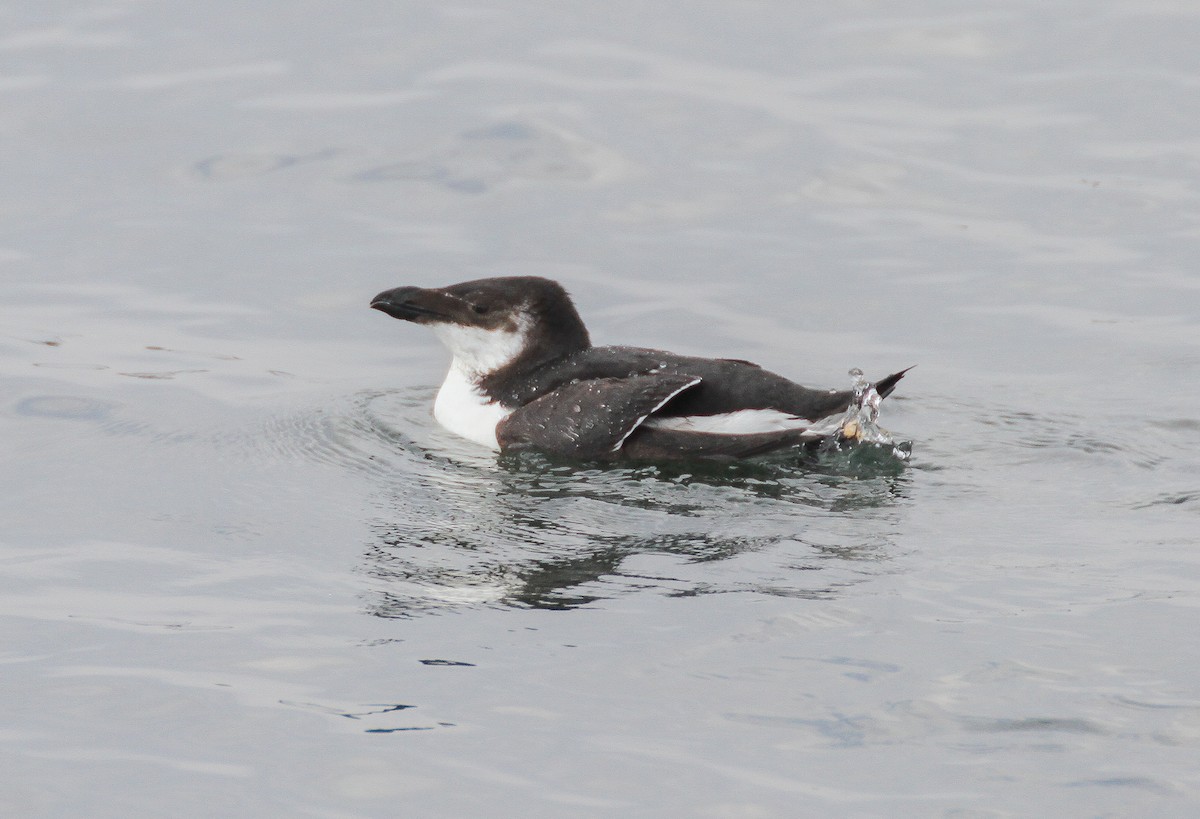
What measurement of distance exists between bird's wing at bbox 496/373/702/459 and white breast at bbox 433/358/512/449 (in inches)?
9.6

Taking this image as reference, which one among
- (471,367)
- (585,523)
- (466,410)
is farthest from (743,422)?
(471,367)

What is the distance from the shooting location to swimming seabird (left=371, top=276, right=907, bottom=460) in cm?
669

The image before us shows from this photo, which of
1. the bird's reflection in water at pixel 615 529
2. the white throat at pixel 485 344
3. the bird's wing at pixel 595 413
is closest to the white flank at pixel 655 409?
the bird's wing at pixel 595 413

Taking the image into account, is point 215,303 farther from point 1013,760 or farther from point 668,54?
point 1013,760

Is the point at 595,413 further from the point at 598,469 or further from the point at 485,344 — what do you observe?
the point at 485,344

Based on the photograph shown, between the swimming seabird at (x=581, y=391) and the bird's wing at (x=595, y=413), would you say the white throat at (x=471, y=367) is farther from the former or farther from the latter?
the bird's wing at (x=595, y=413)

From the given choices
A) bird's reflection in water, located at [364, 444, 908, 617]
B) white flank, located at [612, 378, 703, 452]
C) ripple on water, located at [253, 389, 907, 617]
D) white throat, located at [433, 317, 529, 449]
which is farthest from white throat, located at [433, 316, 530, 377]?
white flank, located at [612, 378, 703, 452]

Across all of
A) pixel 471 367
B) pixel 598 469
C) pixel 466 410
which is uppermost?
pixel 471 367

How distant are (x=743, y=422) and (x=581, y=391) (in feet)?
2.46

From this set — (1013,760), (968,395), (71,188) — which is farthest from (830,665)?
Result: (71,188)

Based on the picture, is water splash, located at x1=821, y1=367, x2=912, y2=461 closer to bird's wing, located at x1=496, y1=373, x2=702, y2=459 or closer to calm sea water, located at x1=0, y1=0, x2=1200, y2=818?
calm sea water, located at x1=0, y1=0, x2=1200, y2=818

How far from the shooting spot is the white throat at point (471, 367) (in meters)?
7.46

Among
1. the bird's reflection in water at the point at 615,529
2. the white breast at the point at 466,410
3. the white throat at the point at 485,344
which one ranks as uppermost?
the white throat at the point at 485,344

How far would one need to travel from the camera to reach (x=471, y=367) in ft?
25.1
